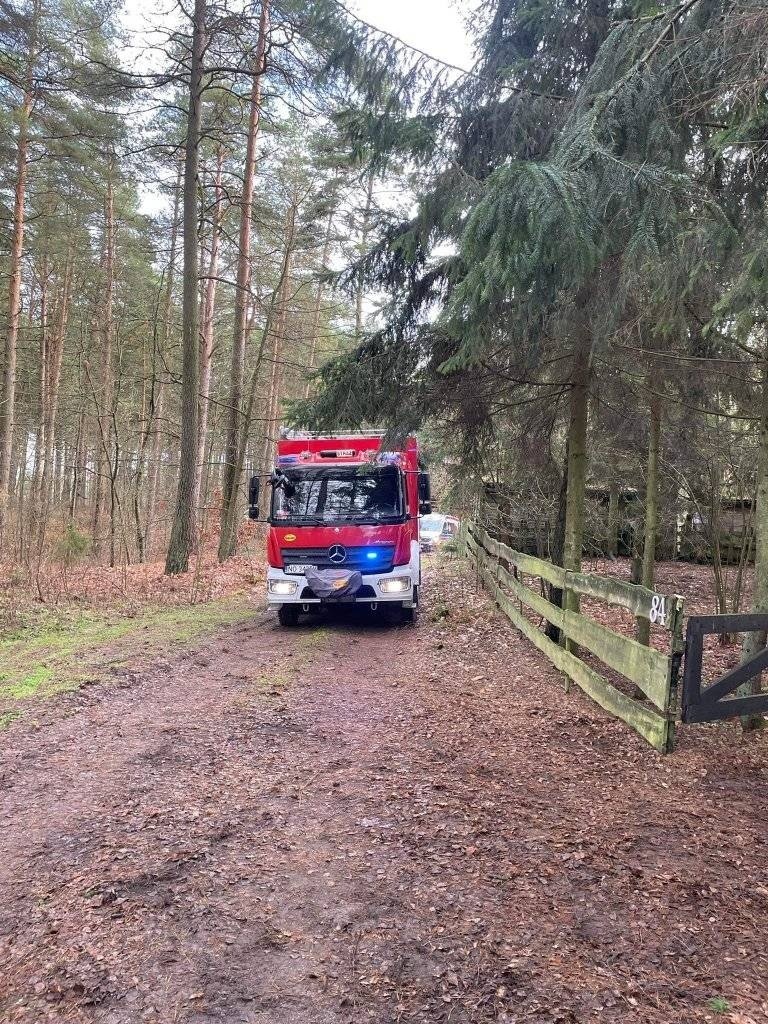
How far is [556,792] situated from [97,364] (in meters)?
21.5

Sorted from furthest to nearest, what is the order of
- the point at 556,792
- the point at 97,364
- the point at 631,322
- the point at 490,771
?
the point at 97,364 → the point at 631,322 → the point at 490,771 → the point at 556,792

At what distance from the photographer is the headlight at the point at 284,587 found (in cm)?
874

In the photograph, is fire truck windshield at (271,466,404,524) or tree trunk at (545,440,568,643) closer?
tree trunk at (545,440,568,643)

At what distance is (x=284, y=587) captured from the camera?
8.77m

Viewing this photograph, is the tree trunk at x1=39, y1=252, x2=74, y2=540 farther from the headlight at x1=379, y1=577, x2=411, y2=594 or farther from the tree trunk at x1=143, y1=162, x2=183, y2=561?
the headlight at x1=379, y1=577, x2=411, y2=594

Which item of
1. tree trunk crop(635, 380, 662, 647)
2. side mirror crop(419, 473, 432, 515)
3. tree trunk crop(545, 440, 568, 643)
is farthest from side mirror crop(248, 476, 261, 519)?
tree trunk crop(635, 380, 662, 647)

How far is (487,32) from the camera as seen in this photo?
6809 millimetres

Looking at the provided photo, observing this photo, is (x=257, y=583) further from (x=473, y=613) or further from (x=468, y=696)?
(x=468, y=696)

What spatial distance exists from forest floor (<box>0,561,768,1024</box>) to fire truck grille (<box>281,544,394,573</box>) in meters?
2.98

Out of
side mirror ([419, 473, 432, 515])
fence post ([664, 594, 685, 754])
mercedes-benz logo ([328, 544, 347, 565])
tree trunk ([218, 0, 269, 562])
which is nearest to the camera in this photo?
fence post ([664, 594, 685, 754])

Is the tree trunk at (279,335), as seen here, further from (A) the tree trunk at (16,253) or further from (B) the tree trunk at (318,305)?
(A) the tree trunk at (16,253)

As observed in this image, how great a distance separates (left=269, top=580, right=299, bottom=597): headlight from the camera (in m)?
8.74

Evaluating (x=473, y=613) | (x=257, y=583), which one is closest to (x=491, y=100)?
(x=473, y=613)

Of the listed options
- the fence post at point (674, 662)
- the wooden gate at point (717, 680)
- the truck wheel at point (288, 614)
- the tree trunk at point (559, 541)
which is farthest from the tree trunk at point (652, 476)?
the truck wheel at point (288, 614)
